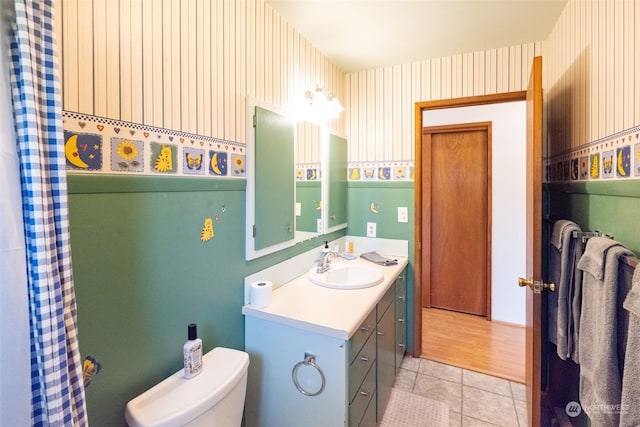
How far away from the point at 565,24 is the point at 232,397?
2.50 m

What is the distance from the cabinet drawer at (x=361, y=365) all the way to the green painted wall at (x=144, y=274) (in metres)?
0.57

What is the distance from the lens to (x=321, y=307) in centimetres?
Result: 147

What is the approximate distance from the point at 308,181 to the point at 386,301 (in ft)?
3.02

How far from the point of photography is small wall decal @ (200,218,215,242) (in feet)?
4.16

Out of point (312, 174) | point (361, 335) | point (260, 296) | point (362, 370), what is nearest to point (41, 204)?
point (260, 296)

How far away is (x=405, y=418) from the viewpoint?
6.14 feet

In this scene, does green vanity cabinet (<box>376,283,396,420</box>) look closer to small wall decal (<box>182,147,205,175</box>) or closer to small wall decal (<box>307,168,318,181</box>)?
small wall decal (<box>307,168,318,181</box>)

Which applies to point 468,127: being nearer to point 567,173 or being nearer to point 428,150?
point 428,150

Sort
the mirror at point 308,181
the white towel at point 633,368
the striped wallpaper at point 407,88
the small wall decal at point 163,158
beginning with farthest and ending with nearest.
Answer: the striped wallpaper at point 407,88, the mirror at point 308,181, the small wall decal at point 163,158, the white towel at point 633,368

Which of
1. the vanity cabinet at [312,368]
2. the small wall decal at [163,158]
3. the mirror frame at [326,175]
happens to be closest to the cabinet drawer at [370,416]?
the vanity cabinet at [312,368]

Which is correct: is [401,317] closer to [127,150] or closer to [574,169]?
[574,169]

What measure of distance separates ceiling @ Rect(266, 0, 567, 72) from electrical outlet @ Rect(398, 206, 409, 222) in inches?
46.2

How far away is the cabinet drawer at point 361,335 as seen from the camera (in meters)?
1.31

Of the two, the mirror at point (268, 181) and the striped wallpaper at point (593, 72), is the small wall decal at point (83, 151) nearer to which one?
the mirror at point (268, 181)
